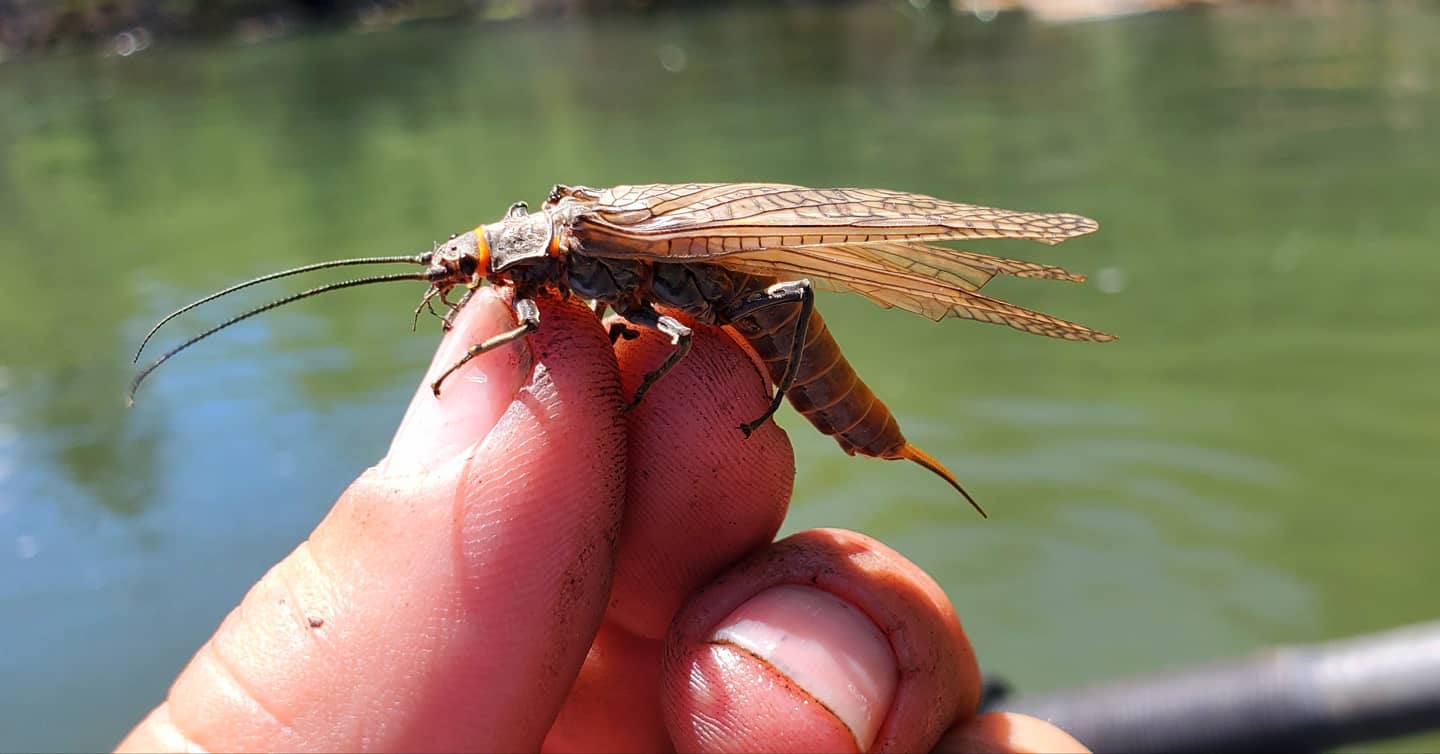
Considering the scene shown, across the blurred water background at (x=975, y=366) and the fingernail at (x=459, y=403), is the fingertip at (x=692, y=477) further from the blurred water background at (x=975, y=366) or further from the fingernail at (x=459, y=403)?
the blurred water background at (x=975, y=366)

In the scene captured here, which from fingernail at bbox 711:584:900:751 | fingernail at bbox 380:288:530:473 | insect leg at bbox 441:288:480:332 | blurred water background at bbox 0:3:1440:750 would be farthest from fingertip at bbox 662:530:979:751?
blurred water background at bbox 0:3:1440:750

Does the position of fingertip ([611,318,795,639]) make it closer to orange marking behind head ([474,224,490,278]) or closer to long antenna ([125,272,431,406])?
orange marking behind head ([474,224,490,278])

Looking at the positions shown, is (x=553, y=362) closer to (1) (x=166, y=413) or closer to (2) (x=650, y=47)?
(1) (x=166, y=413)

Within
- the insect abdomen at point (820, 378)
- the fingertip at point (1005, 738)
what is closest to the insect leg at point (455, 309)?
the insect abdomen at point (820, 378)

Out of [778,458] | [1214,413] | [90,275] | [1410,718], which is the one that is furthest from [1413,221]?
[90,275]

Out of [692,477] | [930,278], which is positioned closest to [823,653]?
[692,477]

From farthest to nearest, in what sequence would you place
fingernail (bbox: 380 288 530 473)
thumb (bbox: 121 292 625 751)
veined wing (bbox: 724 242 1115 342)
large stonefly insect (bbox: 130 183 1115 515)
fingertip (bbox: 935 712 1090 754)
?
veined wing (bbox: 724 242 1115 342), large stonefly insect (bbox: 130 183 1115 515), fingertip (bbox: 935 712 1090 754), fingernail (bbox: 380 288 530 473), thumb (bbox: 121 292 625 751)

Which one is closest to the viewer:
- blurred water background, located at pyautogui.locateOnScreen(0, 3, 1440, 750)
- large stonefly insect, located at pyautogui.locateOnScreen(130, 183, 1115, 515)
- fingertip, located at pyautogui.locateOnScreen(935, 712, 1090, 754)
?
fingertip, located at pyautogui.locateOnScreen(935, 712, 1090, 754)

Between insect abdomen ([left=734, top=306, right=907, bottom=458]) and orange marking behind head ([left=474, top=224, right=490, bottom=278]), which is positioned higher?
orange marking behind head ([left=474, top=224, right=490, bottom=278])
